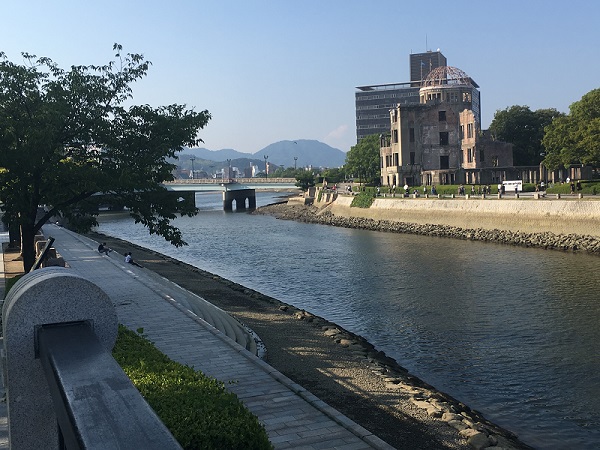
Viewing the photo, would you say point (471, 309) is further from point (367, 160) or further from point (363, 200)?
point (367, 160)

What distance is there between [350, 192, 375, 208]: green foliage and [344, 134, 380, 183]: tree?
3495 cm

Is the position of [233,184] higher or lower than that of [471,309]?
higher

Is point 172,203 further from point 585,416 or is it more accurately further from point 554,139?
point 554,139

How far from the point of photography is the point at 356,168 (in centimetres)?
14438

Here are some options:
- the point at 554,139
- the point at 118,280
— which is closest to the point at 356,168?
the point at 554,139

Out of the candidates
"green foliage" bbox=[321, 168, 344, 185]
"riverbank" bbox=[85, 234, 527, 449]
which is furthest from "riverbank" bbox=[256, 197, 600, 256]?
"green foliage" bbox=[321, 168, 344, 185]

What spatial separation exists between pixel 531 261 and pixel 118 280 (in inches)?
1227

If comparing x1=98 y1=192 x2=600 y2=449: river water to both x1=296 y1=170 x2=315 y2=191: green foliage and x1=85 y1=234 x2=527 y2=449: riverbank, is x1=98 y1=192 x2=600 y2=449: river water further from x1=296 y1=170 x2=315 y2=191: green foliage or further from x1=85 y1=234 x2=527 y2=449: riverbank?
x1=296 y1=170 x2=315 y2=191: green foliage

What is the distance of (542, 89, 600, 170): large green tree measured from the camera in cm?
7088

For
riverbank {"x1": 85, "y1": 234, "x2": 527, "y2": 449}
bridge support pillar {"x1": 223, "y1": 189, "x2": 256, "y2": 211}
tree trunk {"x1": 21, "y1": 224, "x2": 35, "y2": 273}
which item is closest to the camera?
riverbank {"x1": 85, "y1": 234, "x2": 527, "y2": 449}

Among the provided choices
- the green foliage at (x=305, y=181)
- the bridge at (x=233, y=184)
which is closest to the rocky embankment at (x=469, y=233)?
the bridge at (x=233, y=184)

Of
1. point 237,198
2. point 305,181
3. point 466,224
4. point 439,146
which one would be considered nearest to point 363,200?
point 439,146

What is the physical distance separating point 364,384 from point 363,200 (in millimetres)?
79735

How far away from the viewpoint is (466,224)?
71.2 metres
